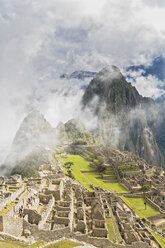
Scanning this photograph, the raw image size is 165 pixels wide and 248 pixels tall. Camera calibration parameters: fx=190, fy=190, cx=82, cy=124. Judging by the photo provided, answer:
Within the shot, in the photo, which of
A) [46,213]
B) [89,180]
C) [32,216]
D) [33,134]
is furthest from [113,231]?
[33,134]

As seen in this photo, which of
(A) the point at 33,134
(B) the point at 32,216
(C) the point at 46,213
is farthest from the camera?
(A) the point at 33,134

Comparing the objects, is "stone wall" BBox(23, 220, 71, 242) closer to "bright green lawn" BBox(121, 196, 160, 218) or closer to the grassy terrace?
the grassy terrace

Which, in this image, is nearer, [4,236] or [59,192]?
[4,236]

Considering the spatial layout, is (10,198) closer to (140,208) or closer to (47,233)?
(47,233)

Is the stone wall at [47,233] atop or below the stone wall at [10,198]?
below

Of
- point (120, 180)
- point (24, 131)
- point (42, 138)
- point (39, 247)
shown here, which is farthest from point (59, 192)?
point (24, 131)

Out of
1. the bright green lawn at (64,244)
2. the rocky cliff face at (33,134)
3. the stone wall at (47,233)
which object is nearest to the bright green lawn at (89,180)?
the stone wall at (47,233)

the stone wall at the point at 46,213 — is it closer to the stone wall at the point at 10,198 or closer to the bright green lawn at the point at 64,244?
the bright green lawn at the point at 64,244

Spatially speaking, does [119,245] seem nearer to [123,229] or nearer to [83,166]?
[123,229]
